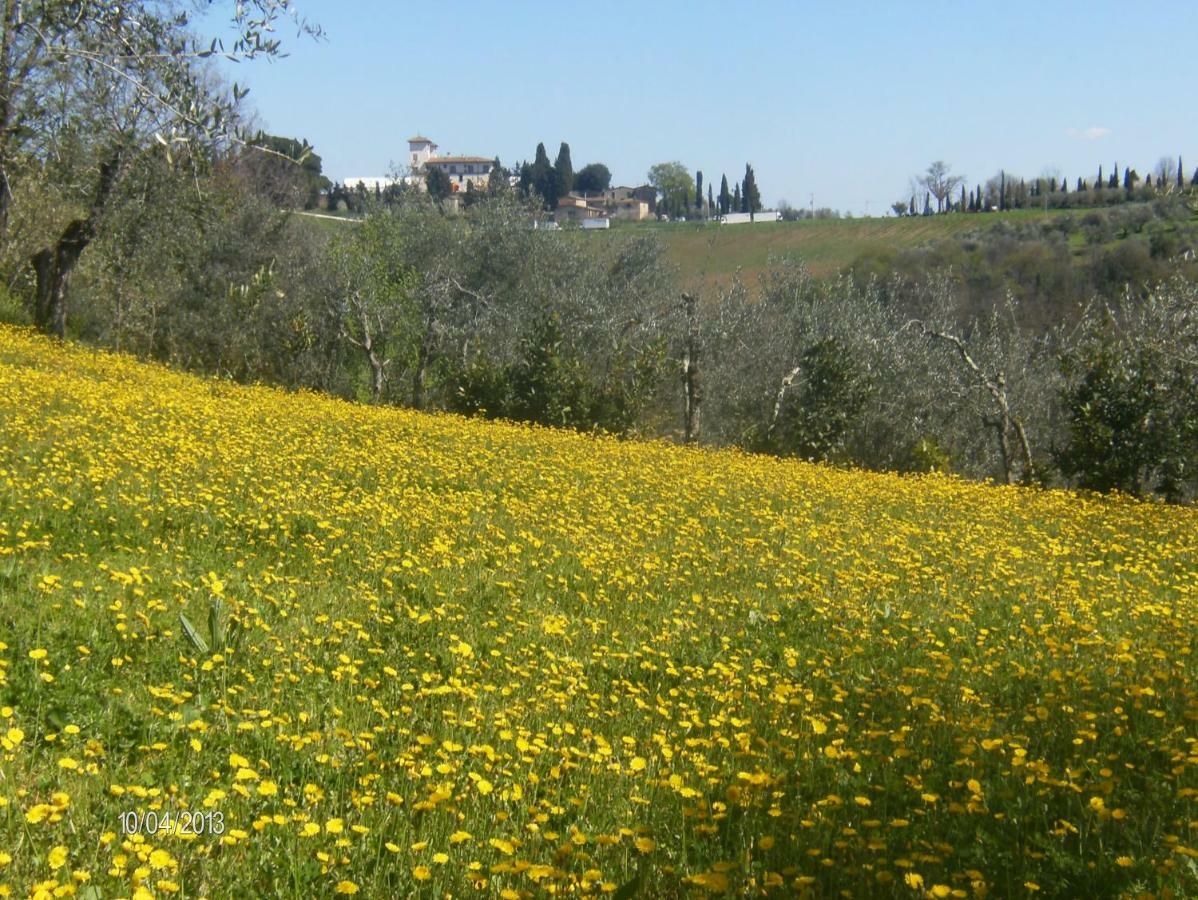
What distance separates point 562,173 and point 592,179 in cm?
2641

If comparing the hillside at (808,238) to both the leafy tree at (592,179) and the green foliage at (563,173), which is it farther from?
the leafy tree at (592,179)

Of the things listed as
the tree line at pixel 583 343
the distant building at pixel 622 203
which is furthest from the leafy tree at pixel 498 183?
the distant building at pixel 622 203

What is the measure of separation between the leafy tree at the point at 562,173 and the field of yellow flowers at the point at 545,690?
96071 mm

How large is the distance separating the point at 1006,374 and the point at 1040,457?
10.7 feet

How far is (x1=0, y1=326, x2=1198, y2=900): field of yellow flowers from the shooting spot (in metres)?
3.76

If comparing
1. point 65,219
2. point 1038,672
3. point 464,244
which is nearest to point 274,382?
point 65,219

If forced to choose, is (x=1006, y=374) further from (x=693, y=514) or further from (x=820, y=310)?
(x=693, y=514)

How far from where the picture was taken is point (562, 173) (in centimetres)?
10738

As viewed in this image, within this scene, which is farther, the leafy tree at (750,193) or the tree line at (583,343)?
the leafy tree at (750,193)

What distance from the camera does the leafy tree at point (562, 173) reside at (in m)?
105

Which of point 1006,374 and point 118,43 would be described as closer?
point 118,43

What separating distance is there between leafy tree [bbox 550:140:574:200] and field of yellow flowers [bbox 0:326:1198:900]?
96.1m

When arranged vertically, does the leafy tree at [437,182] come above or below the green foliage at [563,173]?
below

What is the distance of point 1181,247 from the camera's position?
39000 mm
